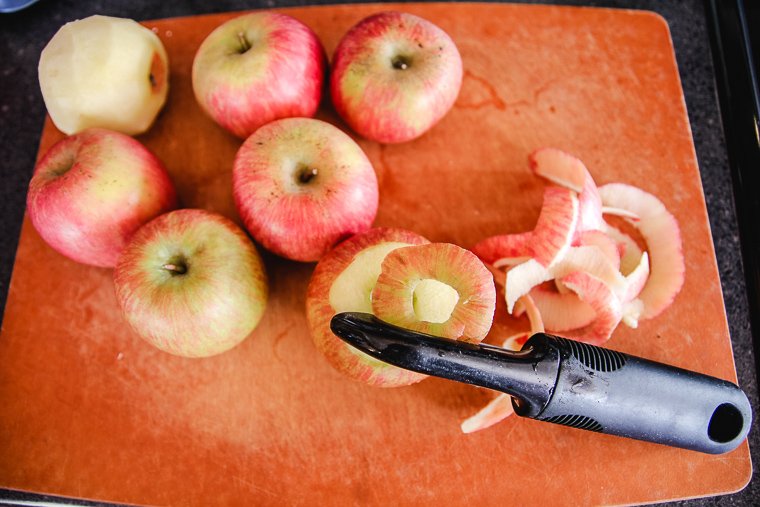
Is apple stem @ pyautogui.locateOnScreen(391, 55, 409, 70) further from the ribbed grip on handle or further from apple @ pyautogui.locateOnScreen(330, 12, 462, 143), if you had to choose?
the ribbed grip on handle

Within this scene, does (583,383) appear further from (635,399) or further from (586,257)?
(586,257)

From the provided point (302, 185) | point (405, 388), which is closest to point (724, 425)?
point (405, 388)

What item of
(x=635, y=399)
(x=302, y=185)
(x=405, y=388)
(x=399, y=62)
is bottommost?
(x=405, y=388)

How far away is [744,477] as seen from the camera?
30.1 inches

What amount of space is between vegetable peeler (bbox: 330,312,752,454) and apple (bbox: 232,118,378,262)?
163 mm

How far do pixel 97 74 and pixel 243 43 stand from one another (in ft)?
0.66

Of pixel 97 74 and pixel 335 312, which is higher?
pixel 97 74

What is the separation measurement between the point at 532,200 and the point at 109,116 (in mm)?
627

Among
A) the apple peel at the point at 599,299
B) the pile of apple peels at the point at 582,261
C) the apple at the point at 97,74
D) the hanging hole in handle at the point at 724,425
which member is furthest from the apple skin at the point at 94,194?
the hanging hole in handle at the point at 724,425

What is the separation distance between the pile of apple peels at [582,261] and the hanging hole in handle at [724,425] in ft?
0.49

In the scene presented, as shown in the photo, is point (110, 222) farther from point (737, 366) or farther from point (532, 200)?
point (737, 366)

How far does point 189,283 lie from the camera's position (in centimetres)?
68

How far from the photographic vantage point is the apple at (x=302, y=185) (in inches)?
27.9

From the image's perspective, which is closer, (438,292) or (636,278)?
(438,292)
